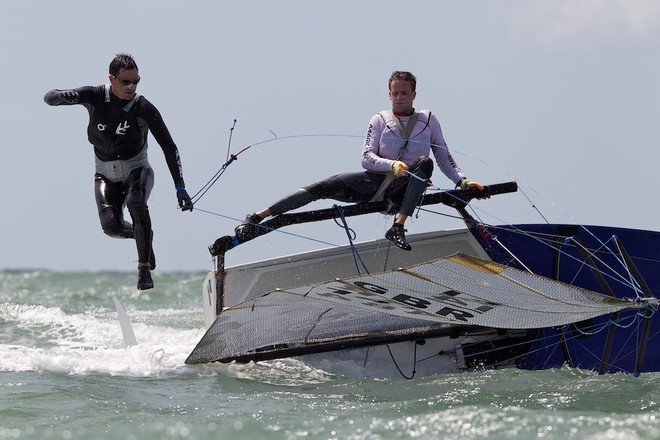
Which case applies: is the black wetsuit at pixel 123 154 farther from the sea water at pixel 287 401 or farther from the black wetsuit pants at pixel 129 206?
the sea water at pixel 287 401

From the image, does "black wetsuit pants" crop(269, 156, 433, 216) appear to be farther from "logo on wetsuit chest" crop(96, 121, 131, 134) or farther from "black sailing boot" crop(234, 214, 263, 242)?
"logo on wetsuit chest" crop(96, 121, 131, 134)

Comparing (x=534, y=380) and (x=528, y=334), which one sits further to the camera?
(x=528, y=334)

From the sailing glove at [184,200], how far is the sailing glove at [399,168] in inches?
53.0

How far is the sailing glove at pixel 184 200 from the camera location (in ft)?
25.5

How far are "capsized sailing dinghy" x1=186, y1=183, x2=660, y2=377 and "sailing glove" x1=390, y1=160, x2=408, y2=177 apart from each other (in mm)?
375

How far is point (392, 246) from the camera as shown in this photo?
8258 mm

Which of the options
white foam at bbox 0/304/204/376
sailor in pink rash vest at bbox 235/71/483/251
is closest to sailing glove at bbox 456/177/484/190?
sailor in pink rash vest at bbox 235/71/483/251

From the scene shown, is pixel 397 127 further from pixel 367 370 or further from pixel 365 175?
pixel 367 370

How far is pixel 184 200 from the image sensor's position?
780 cm

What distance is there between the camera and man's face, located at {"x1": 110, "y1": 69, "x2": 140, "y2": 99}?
302 inches

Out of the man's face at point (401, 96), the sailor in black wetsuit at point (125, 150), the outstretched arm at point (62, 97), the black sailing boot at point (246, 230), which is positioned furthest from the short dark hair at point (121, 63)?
the man's face at point (401, 96)

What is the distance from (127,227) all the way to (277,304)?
1573mm

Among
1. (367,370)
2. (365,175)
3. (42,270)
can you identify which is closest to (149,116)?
(365,175)

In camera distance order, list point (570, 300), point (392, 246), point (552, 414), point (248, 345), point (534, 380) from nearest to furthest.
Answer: point (552, 414)
point (570, 300)
point (534, 380)
point (248, 345)
point (392, 246)
